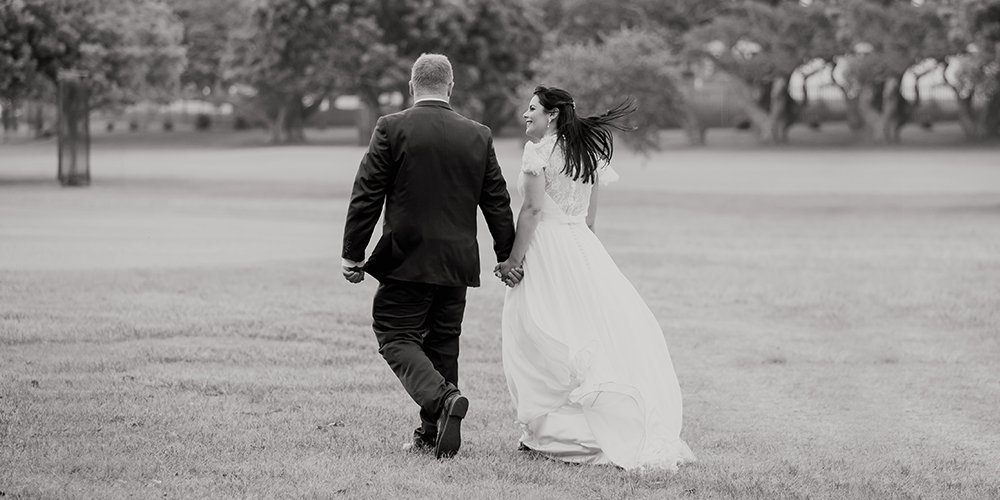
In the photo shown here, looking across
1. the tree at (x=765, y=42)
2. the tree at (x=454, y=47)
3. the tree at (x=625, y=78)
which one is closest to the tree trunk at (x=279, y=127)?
the tree at (x=454, y=47)

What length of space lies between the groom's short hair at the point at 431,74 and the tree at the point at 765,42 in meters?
55.7

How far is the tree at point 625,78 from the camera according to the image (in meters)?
31.6

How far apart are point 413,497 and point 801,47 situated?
58671 mm

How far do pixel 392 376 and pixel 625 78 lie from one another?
77.2 ft

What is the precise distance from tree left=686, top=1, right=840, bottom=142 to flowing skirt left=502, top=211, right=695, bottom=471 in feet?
182

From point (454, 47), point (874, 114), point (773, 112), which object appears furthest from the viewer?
point (773, 112)

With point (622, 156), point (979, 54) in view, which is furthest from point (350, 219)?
point (622, 156)

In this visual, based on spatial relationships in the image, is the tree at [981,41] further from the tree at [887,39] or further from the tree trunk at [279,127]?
the tree trunk at [279,127]

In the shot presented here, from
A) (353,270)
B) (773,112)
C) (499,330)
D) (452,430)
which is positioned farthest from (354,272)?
(773,112)

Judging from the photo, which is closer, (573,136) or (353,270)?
(353,270)

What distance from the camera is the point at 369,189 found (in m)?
6.36

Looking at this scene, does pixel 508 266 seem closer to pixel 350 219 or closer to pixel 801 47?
pixel 350 219

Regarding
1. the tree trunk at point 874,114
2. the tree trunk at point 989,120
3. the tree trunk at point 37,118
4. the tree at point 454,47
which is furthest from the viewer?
the tree trunk at point 37,118

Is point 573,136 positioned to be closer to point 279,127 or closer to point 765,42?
point 765,42
